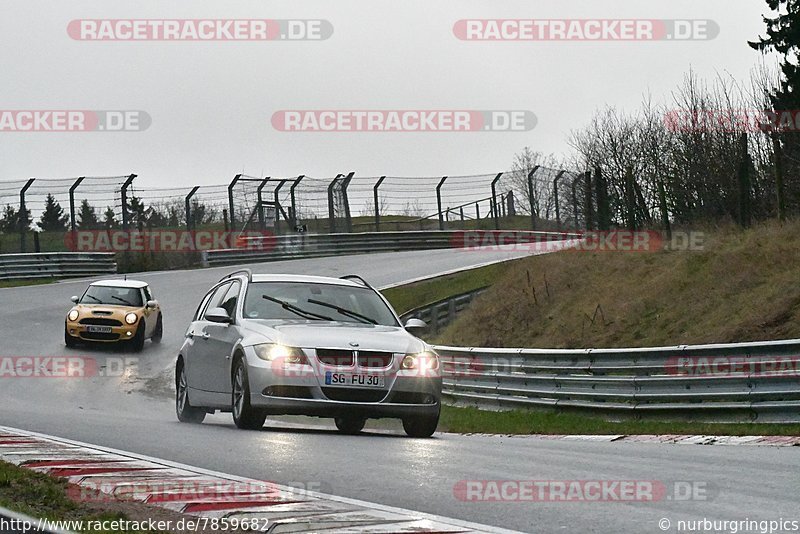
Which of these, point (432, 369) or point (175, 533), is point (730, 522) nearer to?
point (175, 533)

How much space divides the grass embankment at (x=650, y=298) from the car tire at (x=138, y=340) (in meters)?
5.79

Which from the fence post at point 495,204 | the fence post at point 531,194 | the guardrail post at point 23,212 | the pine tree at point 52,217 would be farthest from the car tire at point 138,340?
the fence post at point 495,204

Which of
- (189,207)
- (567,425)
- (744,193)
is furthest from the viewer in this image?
(189,207)

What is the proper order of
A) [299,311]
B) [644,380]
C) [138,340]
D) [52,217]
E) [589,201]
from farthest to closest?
[52,217]
[589,201]
[138,340]
[644,380]
[299,311]

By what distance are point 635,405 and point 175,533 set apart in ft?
29.4

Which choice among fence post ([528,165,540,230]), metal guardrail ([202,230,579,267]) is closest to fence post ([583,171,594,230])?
metal guardrail ([202,230,579,267])

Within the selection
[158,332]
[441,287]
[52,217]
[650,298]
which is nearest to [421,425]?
[650,298]

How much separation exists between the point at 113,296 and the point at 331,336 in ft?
42.5

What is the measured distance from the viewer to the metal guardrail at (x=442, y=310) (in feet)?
81.0

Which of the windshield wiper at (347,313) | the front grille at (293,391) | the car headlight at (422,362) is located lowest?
the front grille at (293,391)

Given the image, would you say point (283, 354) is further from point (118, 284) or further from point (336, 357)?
point (118, 284)

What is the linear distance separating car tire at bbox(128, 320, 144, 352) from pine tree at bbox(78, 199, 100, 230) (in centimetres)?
1401

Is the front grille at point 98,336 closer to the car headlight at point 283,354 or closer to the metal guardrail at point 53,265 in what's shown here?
the car headlight at point 283,354

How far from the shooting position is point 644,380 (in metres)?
13.6
